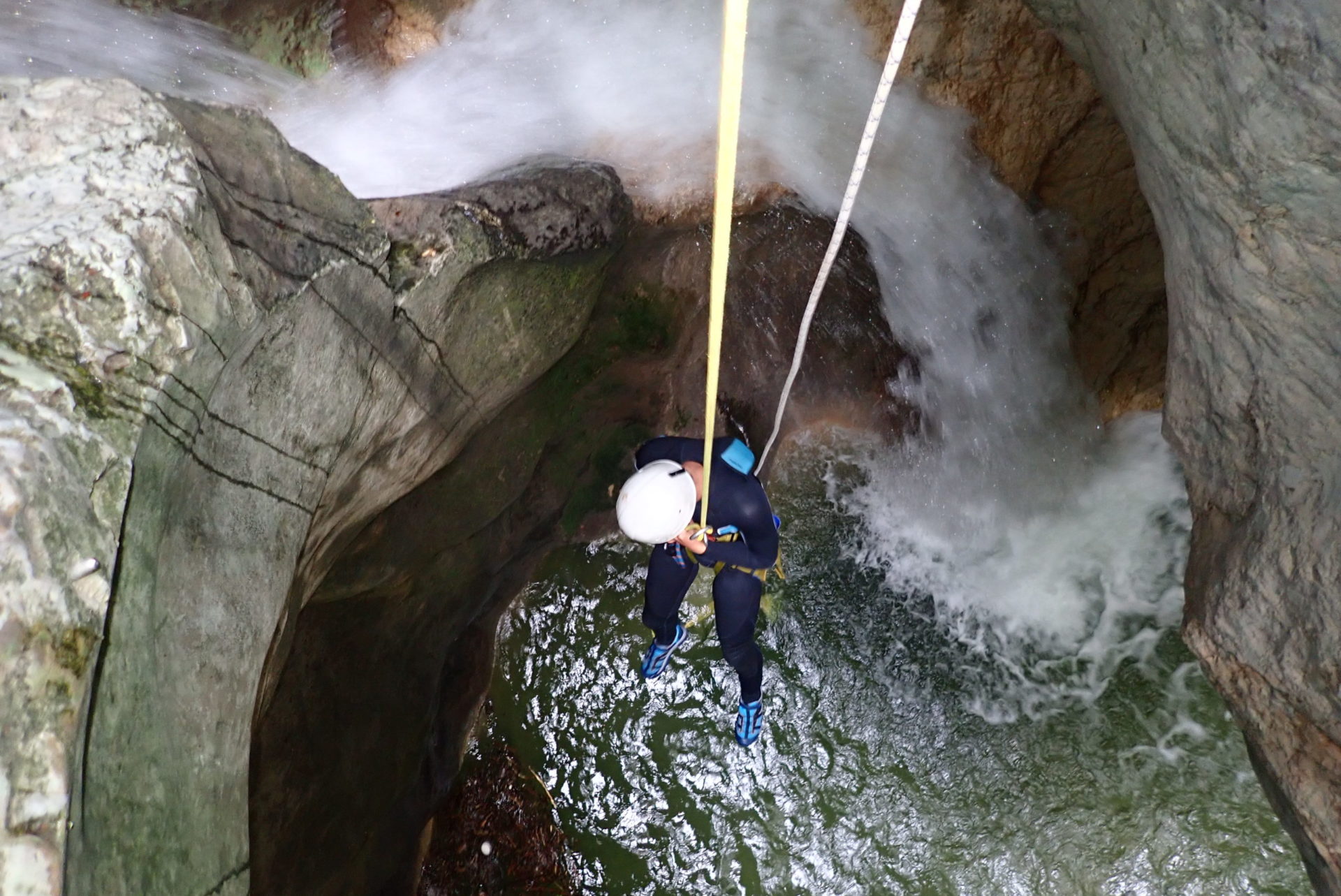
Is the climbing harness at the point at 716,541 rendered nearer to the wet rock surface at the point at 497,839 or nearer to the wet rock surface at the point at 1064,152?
the wet rock surface at the point at 497,839

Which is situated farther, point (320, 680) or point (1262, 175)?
point (320, 680)

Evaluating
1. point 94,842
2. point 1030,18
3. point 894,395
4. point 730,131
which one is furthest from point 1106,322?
point 94,842

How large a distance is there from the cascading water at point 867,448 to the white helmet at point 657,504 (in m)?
1.43

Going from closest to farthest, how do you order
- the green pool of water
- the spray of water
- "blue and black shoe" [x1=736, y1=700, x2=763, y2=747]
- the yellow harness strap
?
the yellow harness strap → the spray of water → the green pool of water → "blue and black shoe" [x1=736, y1=700, x2=763, y2=747]

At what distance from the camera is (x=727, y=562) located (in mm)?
3355

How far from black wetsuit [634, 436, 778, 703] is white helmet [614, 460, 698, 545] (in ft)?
0.56

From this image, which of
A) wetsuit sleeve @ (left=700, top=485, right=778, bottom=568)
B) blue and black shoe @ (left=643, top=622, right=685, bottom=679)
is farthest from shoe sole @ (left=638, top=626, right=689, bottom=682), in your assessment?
wetsuit sleeve @ (left=700, top=485, right=778, bottom=568)

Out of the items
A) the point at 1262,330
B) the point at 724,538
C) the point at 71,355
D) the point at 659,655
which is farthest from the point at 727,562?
the point at 71,355

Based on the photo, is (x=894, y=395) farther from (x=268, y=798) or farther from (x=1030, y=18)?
(x=268, y=798)

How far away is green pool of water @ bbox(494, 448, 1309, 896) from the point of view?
3.94 m

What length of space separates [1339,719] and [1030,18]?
2845 millimetres

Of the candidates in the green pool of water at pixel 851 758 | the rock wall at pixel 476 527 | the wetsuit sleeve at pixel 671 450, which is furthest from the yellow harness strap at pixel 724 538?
the rock wall at pixel 476 527

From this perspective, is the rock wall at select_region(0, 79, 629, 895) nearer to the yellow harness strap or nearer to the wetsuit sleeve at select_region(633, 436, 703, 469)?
the wetsuit sleeve at select_region(633, 436, 703, 469)

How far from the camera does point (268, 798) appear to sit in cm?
308
